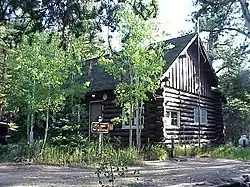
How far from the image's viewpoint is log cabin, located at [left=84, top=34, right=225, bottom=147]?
63.5 feet

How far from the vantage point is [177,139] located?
20.3 m

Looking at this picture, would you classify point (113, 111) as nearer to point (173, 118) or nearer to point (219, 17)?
point (173, 118)

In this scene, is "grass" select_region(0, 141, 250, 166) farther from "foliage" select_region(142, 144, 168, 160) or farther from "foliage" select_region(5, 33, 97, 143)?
"foliage" select_region(5, 33, 97, 143)

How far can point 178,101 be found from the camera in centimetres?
2103

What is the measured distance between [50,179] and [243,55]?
2243 centimetres

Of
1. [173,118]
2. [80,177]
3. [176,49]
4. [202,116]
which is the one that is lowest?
[80,177]

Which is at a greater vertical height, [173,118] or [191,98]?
[191,98]

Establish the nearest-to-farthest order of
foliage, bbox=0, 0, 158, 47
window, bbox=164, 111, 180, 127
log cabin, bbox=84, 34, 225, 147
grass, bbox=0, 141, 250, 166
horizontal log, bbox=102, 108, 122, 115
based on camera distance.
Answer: foliage, bbox=0, 0, 158, 47
grass, bbox=0, 141, 250, 166
log cabin, bbox=84, 34, 225, 147
window, bbox=164, 111, 180, 127
horizontal log, bbox=102, 108, 122, 115

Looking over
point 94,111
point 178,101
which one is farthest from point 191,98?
point 94,111

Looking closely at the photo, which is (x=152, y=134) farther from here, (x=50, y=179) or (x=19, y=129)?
(x=50, y=179)

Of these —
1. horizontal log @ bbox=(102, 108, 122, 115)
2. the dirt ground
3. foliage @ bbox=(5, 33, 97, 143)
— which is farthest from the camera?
horizontal log @ bbox=(102, 108, 122, 115)

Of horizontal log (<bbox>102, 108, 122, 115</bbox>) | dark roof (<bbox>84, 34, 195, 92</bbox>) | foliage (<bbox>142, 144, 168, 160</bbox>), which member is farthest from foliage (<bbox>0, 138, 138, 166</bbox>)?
dark roof (<bbox>84, 34, 195, 92</bbox>)

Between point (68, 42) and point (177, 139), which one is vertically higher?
point (68, 42)

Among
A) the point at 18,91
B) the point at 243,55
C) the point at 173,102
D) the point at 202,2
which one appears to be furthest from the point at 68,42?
the point at 243,55
